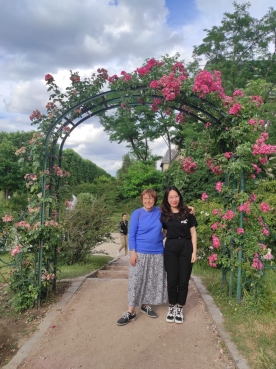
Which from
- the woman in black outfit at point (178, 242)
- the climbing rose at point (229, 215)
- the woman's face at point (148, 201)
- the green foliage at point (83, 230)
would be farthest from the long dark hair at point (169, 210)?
the green foliage at point (83, 230)

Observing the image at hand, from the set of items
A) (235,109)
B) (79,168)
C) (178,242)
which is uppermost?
(79,168)

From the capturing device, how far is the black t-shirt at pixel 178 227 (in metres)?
3.78

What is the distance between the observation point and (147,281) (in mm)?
3916

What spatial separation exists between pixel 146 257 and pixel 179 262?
400mm

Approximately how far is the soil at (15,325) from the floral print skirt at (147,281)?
128cm

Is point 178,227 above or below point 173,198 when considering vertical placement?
below

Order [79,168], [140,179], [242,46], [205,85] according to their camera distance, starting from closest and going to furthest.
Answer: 1. [205,85]
2. [242,46]
3. [140,179]
4. [79,168]

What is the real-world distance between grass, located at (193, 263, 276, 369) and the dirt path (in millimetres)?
178

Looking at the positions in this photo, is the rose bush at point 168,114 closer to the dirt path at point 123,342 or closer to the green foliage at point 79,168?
the dirt path at point 123,342

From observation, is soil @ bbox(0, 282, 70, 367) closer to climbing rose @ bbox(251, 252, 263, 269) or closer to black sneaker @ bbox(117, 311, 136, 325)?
black sneaker @ bbox(117, 311, 136, 325)

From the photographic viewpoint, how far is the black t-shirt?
12.4 feet

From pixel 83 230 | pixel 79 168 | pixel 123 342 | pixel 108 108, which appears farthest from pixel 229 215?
pixel 79 168

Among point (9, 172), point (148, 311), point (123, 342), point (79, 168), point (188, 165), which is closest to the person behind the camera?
point (123, 342)

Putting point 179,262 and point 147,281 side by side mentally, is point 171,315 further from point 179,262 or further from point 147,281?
point 179,262
